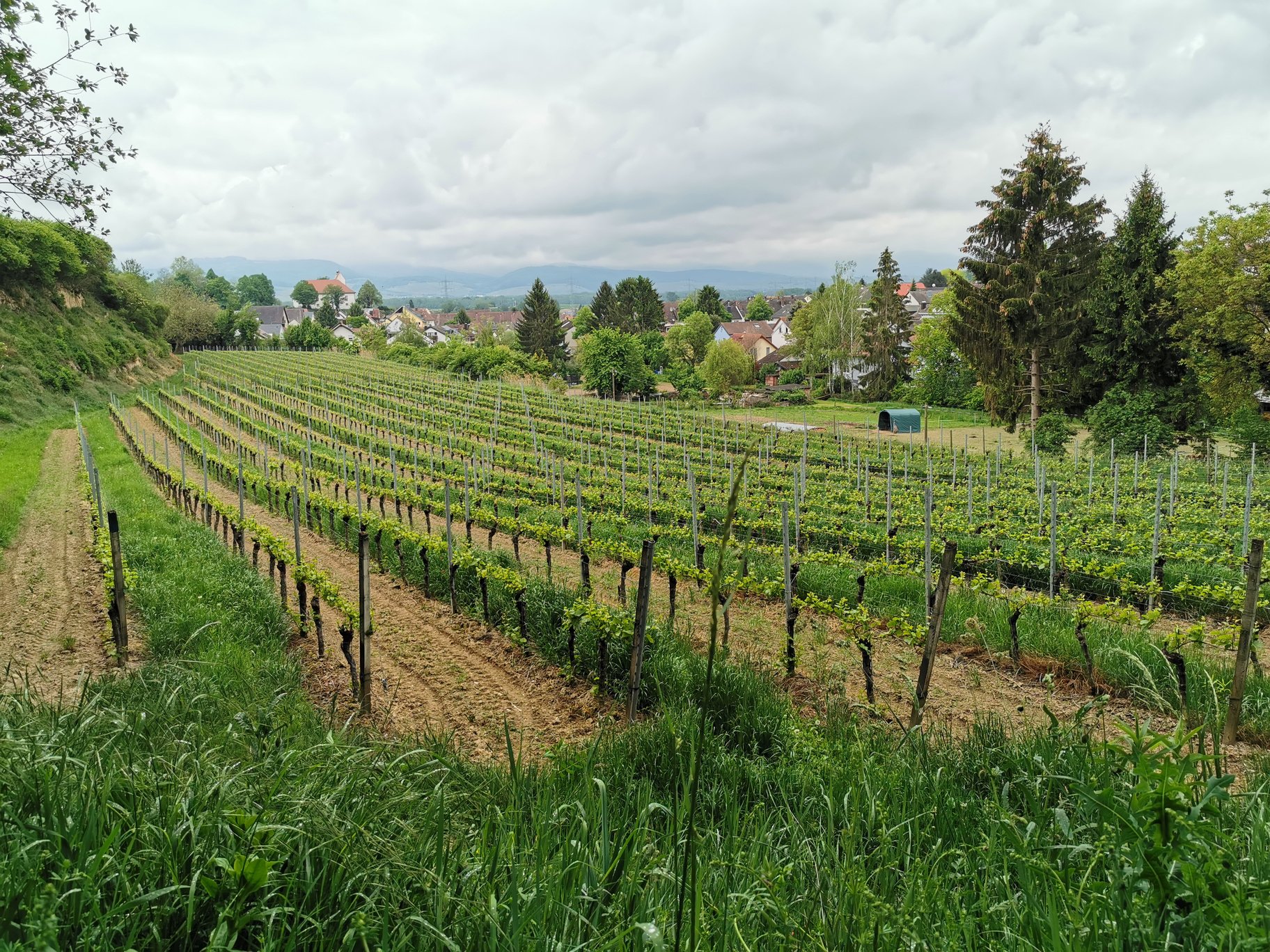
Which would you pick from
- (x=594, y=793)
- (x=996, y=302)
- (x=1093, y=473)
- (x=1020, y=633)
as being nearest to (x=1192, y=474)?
(x=1093, y=473)

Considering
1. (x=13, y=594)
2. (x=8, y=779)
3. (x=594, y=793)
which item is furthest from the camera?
(x=13, y=594)

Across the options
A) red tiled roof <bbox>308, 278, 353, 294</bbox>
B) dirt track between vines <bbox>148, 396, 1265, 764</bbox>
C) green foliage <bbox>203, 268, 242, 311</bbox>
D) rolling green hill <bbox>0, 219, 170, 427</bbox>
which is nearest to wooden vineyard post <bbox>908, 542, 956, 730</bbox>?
dirt track between vines <bbox>148, 396, 1265, 764</bbox>

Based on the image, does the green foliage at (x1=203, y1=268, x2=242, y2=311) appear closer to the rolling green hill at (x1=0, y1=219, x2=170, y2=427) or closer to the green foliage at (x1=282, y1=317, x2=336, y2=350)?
the green foliage at (x1=282, y1=317, x2=336, y2=350)

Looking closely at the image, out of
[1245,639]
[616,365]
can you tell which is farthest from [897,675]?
[616,365]

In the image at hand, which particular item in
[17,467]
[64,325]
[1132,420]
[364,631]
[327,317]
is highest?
[327,317]

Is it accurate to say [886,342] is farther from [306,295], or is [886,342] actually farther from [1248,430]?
[306,295]

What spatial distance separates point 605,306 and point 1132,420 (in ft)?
194

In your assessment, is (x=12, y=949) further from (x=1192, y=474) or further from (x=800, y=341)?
(x=800, y=341)

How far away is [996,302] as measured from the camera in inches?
1198

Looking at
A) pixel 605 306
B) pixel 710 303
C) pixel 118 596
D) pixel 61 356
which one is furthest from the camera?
pixel 710 303

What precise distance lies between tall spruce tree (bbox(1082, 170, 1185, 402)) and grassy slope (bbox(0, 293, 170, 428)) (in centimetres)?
4256

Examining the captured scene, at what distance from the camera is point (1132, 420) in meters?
26.5

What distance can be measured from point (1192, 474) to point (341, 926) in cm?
2588

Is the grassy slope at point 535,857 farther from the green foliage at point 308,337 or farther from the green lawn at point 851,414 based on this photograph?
the green foliage at point 308,337
